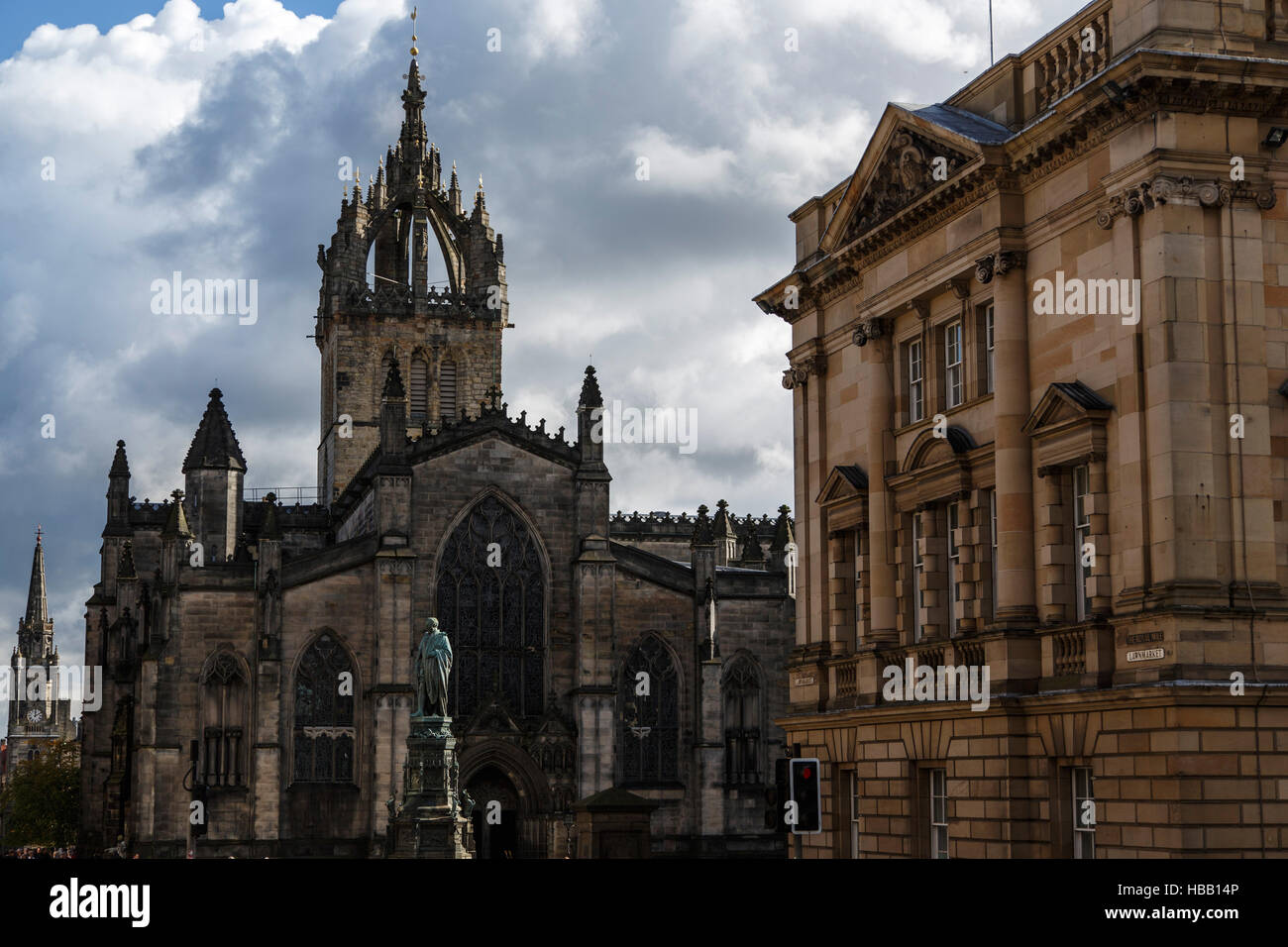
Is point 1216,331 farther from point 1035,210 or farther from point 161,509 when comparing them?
point 161,509

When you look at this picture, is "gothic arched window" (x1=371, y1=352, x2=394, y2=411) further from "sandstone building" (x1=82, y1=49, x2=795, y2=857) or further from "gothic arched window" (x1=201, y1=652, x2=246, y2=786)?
"gothic arched window" (x1=201, y1=652, x2=246, y2=786)

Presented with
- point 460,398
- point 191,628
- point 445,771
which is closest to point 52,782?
point 460,398

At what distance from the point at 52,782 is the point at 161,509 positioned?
82.4 feet

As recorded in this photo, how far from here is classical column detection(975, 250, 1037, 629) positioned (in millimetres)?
28594

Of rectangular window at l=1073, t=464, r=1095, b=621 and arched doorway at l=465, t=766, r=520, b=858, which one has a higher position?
rectangular window at l=1073, t=464, r=1095, b=621

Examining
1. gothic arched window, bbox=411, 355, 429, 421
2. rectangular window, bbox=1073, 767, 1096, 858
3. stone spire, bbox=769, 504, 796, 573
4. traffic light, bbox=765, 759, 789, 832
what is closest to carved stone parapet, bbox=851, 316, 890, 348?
rectangular window, bbox=1073, 767, 1096, 858

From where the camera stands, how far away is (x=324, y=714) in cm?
6050

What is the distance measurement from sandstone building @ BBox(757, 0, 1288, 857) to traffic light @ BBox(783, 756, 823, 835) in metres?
4.43

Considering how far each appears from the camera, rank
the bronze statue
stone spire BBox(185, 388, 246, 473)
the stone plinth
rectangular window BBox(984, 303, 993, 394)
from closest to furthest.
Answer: rectangular window BBox(984, 303, 993, 394)
the stone plinth
the bronze statue
stone spire BBox(185, 388, 246, 473)

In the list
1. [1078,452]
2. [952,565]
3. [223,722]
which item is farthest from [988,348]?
[223,722]

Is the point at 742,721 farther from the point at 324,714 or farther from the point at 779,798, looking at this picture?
the point at 779,798

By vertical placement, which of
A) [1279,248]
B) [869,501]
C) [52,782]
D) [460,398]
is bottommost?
[52,782]

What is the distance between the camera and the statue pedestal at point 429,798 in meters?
45.7

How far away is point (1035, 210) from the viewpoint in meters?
29.1
